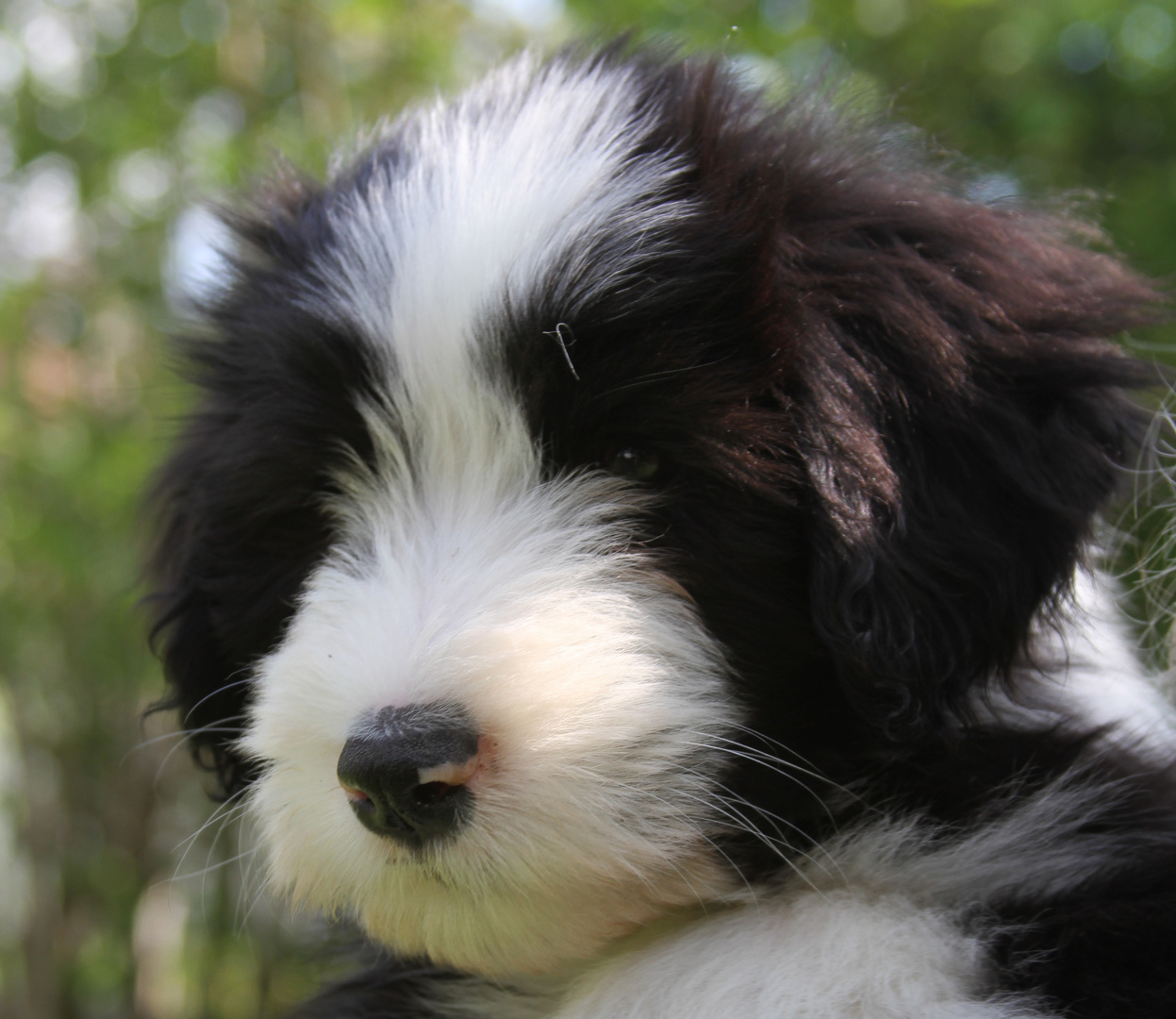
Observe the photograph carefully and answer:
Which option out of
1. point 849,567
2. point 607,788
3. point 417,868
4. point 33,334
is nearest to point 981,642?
point 849,567

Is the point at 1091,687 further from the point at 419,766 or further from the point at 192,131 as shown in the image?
the point at 192,131

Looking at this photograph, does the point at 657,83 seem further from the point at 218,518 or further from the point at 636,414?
the point at 218,518

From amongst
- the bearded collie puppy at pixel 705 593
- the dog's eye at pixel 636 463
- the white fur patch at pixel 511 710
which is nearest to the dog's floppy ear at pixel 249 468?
the bearded collie puppy at pixel 705 593

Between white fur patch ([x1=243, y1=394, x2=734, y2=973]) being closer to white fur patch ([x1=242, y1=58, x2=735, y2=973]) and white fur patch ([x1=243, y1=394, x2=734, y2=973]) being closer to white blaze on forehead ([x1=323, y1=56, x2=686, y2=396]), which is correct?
white fur patch ([x1=242, y1=58, x2=735, y2=973])

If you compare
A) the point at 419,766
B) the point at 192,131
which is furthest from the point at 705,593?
the point at 192,131

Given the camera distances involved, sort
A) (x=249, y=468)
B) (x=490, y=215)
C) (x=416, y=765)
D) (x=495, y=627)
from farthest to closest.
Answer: (x=249, y=468)
(x=490, y=215)
(x=495, y=627)
(x=416, y=765)

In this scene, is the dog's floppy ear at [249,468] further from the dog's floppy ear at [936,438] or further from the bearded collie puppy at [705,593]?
the dog's floppy ear at [936,438]
